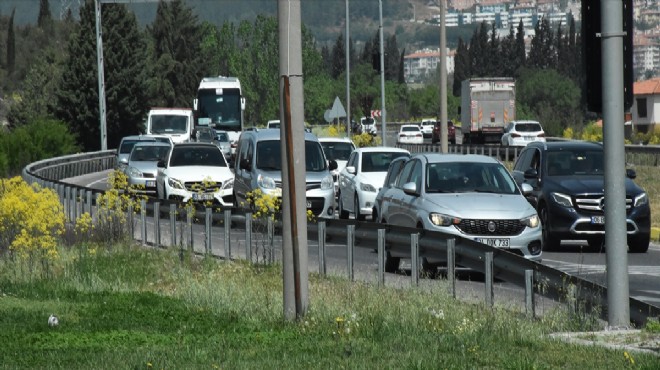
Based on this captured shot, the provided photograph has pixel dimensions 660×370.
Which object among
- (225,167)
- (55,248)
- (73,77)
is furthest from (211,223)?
(73,77)

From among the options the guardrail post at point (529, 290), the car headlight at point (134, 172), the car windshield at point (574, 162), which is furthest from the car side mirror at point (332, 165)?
the guardrail post at point (529, 290)

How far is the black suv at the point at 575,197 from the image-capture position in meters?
24.0

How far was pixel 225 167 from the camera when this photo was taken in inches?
1378

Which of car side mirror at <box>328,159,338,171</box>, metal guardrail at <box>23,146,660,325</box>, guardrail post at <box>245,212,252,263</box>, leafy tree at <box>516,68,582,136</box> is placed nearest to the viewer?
metal guardrail at <box>23,146,660,325</box>

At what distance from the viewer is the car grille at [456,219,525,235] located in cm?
1958

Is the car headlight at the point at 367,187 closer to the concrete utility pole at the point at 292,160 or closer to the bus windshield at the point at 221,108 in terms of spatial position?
the concrete utility pole at the point at 292,160

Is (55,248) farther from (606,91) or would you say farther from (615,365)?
(615,365)

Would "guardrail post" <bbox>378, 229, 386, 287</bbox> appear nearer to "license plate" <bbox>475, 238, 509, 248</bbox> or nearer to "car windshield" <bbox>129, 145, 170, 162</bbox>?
"license plate" <bbox>475, 238, 509, 248</bbox>

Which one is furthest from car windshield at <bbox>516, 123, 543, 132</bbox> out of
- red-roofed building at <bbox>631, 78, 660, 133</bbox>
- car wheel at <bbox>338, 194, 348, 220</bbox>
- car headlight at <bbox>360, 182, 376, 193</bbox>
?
red-roofed building at <bbox>631, 78, 660, 133</bbox>

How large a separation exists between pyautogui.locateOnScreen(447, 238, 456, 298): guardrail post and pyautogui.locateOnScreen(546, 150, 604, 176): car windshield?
8.53 metres

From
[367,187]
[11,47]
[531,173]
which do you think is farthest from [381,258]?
[11,47]

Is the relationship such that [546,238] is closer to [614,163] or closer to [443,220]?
[443,220]

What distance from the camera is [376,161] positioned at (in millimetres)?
32875

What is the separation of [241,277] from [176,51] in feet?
387
